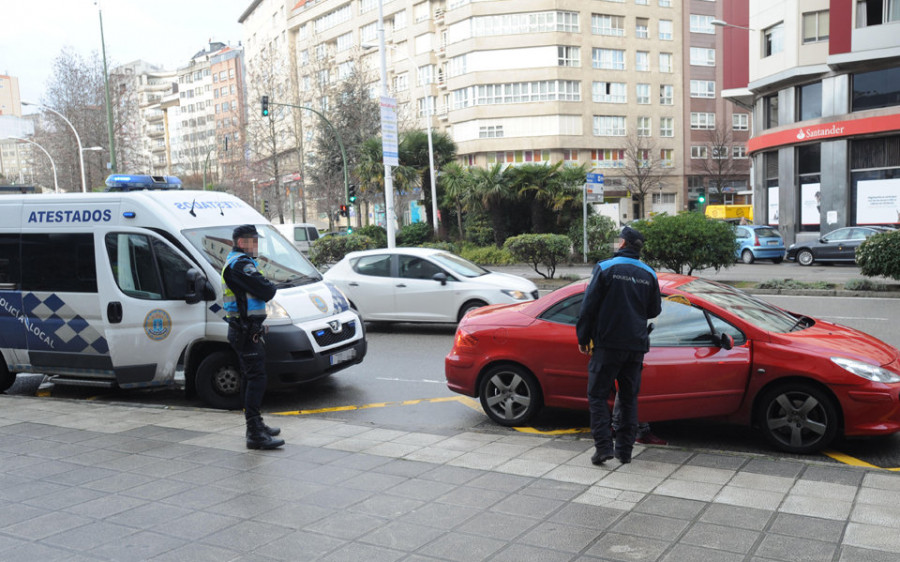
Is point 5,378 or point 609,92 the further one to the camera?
point 609,92

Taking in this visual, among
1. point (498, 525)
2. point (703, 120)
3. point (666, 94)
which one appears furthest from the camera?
point (703, 120)

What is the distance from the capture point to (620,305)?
529 centimetres

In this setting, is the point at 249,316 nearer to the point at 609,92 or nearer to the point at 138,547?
the point at 138,547

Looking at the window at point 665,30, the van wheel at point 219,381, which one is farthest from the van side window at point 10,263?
the window at point 665,30

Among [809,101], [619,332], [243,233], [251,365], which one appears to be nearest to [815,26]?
[809,101]

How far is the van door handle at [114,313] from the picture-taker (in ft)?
26.7

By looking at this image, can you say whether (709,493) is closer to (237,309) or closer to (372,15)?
(237,309)

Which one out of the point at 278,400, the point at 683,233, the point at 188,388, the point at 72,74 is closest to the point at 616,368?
the point at 278,400

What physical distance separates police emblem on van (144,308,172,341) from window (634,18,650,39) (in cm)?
6239

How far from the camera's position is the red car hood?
19.0ft

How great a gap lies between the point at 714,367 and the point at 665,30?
2570 inches

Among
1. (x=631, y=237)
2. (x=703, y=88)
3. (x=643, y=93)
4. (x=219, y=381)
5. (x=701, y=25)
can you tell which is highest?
(x=701, y=25)

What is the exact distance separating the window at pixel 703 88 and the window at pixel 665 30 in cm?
479

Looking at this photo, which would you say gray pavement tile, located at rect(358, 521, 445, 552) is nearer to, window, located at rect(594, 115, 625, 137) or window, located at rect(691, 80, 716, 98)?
window, located at rect(594, 115, 625, 137)
